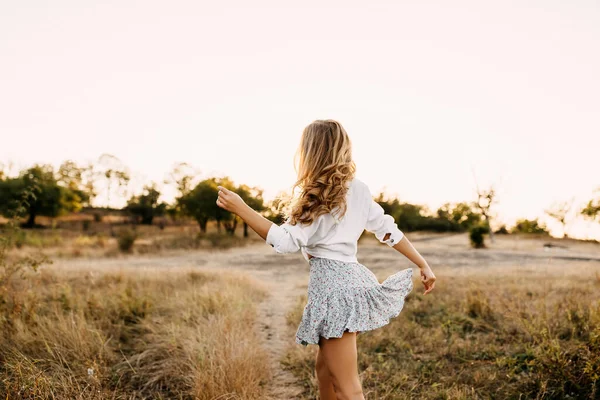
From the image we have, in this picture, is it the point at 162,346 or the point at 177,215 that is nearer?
the point at 162,346

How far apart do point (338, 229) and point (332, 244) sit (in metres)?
0.09

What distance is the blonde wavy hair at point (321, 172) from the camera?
2285mm

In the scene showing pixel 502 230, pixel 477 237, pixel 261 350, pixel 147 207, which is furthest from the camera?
pixel 502 230

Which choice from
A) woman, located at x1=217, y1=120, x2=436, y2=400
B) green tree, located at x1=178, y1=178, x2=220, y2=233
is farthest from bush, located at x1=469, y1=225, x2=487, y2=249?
woman, located at x1=217, y1=120, x2=436, y2=400

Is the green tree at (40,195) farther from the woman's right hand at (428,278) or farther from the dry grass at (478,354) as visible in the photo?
the woman's right hand at (428,278)

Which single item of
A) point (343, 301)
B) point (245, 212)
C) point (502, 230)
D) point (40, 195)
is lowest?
point (502, 230)

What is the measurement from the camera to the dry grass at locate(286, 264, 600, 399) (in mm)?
3715

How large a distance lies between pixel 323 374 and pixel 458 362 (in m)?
2.35

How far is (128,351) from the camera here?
470 cm

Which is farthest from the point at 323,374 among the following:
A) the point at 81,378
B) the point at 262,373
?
the point at 81,378

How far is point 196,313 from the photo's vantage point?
5723 mm

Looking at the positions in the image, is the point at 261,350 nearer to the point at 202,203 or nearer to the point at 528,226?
the point at 202,203

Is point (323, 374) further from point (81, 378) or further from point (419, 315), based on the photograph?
point (419, 315)

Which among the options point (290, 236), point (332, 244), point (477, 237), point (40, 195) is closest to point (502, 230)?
point (477, 237)
